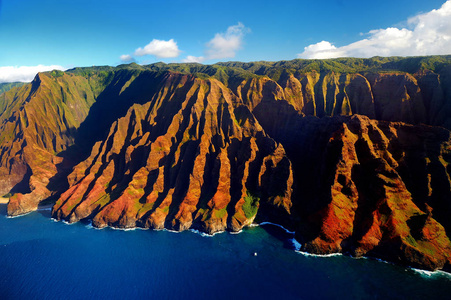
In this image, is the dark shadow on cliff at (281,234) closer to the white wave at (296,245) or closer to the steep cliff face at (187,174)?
the white wave at (296,245)

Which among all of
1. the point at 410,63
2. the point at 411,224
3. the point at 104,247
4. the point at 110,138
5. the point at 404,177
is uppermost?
the point at 410,63

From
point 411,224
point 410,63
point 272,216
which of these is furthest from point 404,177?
point 410,63

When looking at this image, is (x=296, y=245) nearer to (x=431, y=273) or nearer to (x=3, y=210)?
(x=431, y=273)

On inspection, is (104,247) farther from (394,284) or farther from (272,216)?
(394,284)

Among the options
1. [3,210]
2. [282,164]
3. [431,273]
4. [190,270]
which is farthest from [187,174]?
[3,210]

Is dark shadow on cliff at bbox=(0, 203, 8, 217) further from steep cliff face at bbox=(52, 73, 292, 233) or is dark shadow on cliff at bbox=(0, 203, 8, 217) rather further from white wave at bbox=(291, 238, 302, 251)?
white wave at bbox=(291, 238, 302, 251)

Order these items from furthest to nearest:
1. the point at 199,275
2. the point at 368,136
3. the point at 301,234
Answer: the point at 368,136, the point at 301,234, the point at 199,275

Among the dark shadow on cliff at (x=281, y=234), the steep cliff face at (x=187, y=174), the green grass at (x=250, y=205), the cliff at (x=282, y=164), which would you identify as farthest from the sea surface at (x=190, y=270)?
the steep cliff face at (x=187, y=174)
